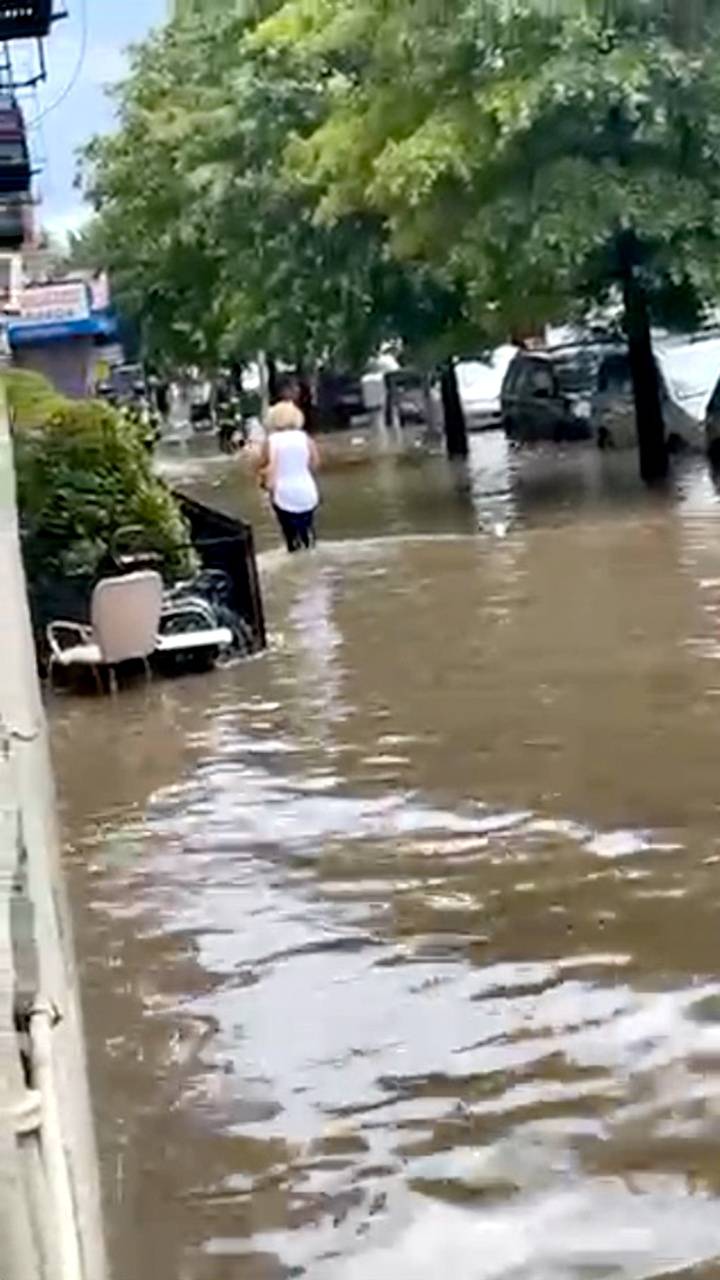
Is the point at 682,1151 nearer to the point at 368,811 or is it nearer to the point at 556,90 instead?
the point at 368,811

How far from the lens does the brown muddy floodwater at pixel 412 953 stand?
549 centimetres

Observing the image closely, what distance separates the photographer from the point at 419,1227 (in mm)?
5387

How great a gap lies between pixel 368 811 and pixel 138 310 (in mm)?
45620

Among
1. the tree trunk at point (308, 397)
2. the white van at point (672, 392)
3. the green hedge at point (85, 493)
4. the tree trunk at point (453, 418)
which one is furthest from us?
the tree trunk at point (308, 397)

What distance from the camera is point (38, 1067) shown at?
3.78 metres

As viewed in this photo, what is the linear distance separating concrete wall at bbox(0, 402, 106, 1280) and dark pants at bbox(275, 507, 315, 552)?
13.6 metres

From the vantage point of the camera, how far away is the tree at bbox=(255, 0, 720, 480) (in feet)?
78.0

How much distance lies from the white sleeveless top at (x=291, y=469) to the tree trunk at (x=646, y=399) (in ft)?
24.4

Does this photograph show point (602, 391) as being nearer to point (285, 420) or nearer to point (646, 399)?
point (646, 399)

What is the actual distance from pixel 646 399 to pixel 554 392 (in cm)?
912

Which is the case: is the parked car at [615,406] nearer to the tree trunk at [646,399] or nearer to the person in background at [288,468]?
the tree trunk at [646,399]

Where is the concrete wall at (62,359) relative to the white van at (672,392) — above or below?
above

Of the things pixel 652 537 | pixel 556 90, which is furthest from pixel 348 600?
pixel 556 90

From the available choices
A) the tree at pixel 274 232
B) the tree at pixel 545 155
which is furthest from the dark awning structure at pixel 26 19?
the tree at pixel 545 155
